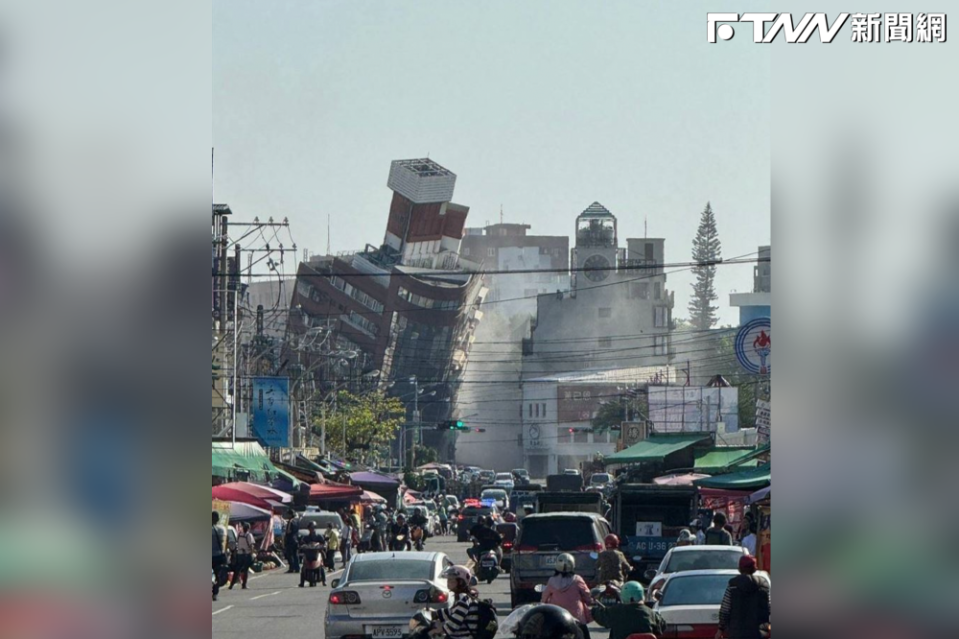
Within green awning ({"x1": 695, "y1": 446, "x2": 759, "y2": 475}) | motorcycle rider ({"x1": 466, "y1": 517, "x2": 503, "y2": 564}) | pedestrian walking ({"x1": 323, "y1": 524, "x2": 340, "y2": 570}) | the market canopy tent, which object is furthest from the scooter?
the market canopy tent

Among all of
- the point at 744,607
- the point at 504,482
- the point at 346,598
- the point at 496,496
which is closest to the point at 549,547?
the point at 346,598

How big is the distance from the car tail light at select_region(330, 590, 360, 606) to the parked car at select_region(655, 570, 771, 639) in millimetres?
4369

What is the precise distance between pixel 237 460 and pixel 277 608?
13501mm

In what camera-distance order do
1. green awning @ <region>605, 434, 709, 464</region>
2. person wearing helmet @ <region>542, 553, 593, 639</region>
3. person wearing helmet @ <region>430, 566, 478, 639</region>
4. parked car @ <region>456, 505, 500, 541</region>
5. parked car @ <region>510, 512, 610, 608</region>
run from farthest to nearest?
parked car @ <region>456, 505, 500, 541</region>, green awning @ <region>605, 434, 709, 464</region>, parked car @ <region>510, 512, 610, 608</region>, person wearing helmet @ <region>542, 553, 593, 639</region>, person wearing helmet @ <region>430, 566, 478, 639</region>

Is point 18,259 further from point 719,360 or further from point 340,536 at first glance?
point 719,360

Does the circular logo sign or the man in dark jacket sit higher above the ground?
the circular logo sign

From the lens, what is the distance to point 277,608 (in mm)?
25359

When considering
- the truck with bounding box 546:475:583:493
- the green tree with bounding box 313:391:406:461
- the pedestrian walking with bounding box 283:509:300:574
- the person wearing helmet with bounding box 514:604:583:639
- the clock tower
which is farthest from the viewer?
the clock tower

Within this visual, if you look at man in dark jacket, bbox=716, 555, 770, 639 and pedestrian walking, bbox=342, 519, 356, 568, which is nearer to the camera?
man in dark jacket, bbox=716, 555, 770, 639

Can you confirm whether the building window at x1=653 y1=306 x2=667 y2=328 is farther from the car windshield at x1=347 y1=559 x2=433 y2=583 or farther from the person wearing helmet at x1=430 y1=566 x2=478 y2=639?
the person wearing helmet at x1=430 y1=566 x2=478 y2=639

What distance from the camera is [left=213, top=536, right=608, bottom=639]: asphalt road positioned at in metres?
20.8

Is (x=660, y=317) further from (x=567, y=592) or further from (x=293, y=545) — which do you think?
(x=567, y=592)

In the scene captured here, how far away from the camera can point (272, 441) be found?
5156cm

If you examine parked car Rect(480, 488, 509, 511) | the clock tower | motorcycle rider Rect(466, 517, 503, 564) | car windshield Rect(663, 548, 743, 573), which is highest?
the clock tower
